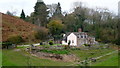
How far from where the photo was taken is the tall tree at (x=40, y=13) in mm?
61300

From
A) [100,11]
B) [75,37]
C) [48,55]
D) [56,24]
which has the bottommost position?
[48,55]

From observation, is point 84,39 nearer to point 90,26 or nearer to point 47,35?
point 47,35

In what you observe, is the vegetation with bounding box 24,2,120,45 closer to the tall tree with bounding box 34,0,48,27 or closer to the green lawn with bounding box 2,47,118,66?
the tall tree with bounding box 34,0,48,27

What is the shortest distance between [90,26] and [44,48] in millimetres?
24082

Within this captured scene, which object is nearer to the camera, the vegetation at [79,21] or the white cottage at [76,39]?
the white cottage at [76,39]

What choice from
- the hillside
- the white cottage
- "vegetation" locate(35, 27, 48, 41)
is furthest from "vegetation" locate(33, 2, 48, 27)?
the white cottage

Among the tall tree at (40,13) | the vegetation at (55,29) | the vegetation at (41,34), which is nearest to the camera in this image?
the vegetation at (41,34)

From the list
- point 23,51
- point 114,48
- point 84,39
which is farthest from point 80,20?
point 23,51

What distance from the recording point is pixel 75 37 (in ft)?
141

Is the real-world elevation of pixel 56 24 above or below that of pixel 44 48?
above

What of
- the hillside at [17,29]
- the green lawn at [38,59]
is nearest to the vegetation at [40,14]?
the hillside at [17,29]

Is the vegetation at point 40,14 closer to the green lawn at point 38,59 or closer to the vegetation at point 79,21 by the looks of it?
the vegetation at point 79,21

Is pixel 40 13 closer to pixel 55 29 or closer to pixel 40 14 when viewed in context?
pixel 40 14

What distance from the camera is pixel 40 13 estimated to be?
2430 inches
